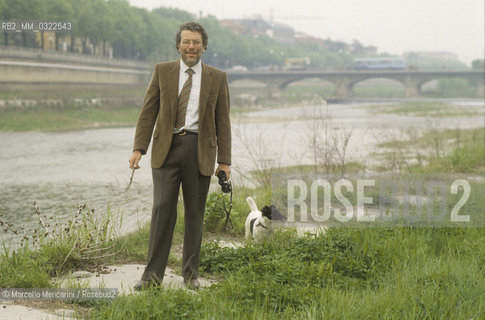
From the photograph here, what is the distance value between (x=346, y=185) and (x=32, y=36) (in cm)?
3047

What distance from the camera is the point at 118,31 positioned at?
43469 millimetres

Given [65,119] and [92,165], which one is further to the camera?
[65,119]

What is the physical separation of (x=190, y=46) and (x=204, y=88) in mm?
278

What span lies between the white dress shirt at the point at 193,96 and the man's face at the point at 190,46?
60 millimetres

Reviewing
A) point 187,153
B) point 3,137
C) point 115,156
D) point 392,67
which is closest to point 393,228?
point 187,153

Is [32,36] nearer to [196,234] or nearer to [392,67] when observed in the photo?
[196,234]

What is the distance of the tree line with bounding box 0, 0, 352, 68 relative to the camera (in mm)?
28906

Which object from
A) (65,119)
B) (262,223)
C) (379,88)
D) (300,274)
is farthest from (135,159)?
(379,88)

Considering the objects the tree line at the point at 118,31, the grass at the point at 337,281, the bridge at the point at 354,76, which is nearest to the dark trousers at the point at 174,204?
the grass at the point at 337,281

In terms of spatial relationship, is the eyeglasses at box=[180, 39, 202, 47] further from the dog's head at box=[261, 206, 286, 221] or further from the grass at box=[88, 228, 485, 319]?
the dog's head at box=[261, 206, 286, 221]

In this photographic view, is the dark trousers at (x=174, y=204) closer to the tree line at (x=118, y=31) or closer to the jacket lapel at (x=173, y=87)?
the jacket lapel at (x=173, y=87)

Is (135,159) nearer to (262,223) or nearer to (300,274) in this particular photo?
(300,274)

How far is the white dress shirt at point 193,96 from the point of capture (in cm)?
376

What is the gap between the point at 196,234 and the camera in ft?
12.8
